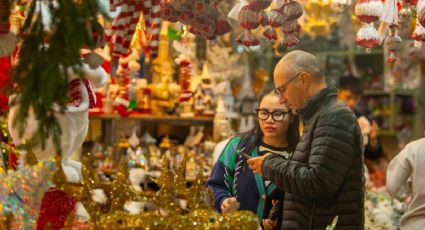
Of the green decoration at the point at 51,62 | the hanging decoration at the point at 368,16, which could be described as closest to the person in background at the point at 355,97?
the hanging decoration at the point at 368,16

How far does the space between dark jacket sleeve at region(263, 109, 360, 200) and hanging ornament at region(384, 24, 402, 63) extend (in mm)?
683

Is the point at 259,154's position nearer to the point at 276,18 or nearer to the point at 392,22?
the point at 276,18

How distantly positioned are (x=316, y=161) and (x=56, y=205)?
3.92 feet

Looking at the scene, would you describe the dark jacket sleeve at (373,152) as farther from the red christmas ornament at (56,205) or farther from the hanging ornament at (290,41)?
the red christmas ornament at (56,205)

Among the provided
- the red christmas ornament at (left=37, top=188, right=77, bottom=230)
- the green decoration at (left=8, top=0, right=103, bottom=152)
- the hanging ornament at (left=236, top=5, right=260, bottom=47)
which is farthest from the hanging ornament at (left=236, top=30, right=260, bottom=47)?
the green decoration at (left=8, top=0, right=103, bottom=152)

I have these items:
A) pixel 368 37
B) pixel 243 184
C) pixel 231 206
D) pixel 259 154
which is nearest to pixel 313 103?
pixel 259 154

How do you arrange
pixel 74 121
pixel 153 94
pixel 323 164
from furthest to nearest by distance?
pixel 153 94, pixel 323 164, pixel 74 121

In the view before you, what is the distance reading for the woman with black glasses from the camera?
4082mm

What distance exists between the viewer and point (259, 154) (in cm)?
412

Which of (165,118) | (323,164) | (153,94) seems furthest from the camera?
(165,118)

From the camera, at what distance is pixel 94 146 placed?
7.71 m

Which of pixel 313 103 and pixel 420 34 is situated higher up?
pixel 420 34

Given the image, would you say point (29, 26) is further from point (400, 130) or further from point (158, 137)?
point (400, 130)

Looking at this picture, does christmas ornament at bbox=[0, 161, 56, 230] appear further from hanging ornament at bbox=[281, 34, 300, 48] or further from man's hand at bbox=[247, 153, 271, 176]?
hanging ornament at bbox=[281, 34, 300, 48]
